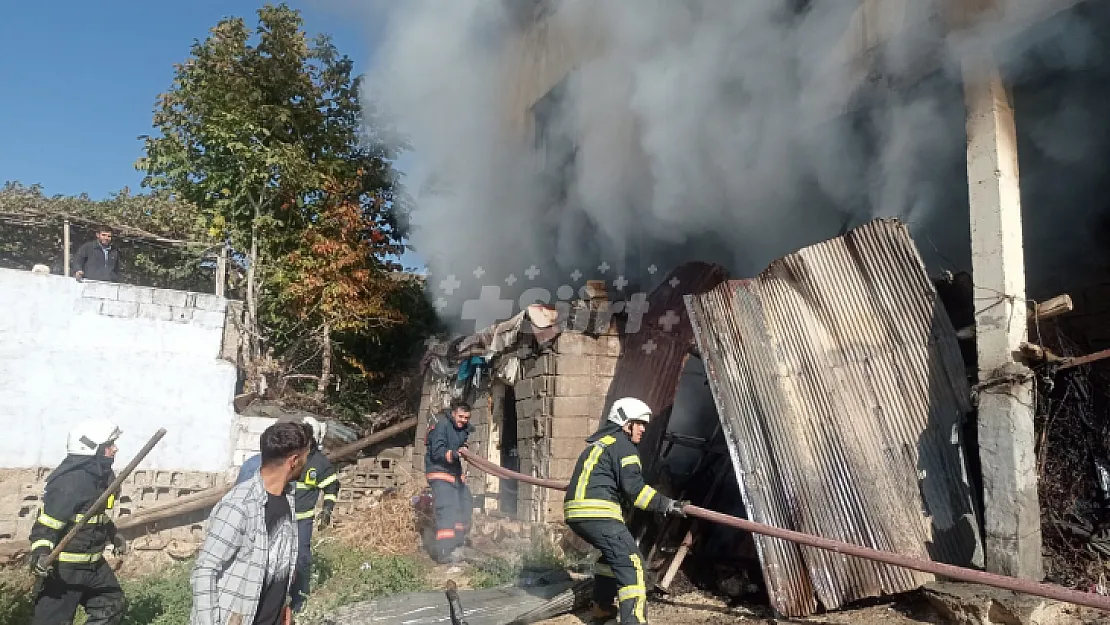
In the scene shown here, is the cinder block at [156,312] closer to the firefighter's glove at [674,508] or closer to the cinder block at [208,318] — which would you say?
the cinder block at [208,318]

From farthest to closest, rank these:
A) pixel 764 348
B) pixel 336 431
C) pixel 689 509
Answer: pixel 336 431 → pixel 764 348 → pixel 689 509

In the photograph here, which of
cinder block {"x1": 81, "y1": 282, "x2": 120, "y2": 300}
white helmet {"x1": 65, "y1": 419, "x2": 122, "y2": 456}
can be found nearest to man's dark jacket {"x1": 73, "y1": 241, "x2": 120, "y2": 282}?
cinder block {"x1": 81, "y1": 282, "x2": 120, "y2": 300}

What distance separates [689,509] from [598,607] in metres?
1.11

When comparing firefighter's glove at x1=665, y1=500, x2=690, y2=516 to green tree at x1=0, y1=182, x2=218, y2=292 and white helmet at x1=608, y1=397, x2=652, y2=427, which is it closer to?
white helmet at x1=608, y1=397, x2=652, y2=427

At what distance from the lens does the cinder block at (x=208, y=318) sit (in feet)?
32.0

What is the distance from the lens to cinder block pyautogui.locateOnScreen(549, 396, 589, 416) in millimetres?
8391

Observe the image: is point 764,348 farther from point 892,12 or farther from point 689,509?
point 892,12

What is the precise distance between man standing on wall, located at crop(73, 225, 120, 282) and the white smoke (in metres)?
5.27

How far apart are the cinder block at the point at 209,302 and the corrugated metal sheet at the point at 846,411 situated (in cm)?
688

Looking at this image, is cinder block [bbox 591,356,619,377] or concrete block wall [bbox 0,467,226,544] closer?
concrete block wall [bbox 0,467,226,544]

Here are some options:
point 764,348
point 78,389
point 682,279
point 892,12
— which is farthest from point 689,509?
point 78,389

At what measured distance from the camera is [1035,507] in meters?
4.83

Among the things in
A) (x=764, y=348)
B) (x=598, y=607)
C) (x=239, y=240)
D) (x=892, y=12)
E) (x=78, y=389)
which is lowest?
(x=598, y=607)

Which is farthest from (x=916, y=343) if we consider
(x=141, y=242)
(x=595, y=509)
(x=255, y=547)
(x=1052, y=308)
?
(x=141, y=242)
